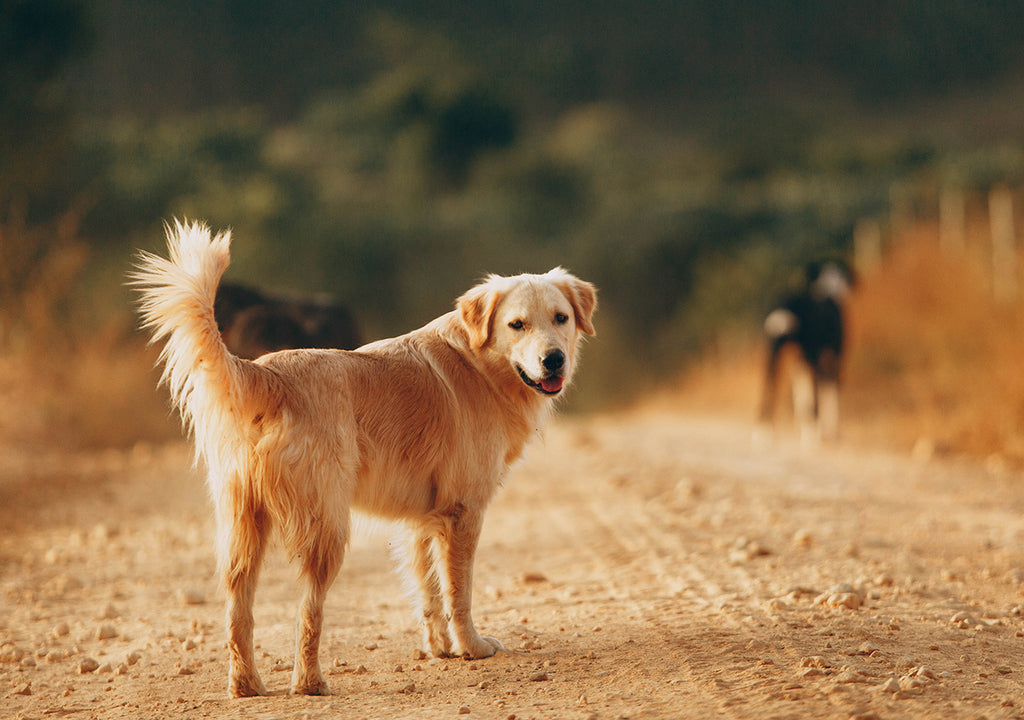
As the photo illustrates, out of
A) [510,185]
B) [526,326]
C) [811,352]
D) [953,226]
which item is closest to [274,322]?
[526,326]

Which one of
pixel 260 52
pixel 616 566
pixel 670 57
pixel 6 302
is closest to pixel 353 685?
pixel 616 566

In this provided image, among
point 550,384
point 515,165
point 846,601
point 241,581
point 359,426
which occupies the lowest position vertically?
point 846,601

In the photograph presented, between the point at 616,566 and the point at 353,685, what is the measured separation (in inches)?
93.4

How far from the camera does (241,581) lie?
407 centimetres

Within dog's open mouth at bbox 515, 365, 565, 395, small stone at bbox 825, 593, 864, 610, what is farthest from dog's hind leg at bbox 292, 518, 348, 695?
small stone at bbox 825, 593, 864, 610

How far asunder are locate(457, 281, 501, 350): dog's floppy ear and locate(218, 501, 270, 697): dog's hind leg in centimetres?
137

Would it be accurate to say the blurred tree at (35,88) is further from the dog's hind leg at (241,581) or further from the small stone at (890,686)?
the small stone at (890,686)

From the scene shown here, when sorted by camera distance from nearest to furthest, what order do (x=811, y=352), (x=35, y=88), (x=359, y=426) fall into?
(x=359, y=426) → (x=811, y=352) → (x=35, y=88)

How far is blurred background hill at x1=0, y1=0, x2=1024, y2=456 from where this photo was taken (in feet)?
48.5

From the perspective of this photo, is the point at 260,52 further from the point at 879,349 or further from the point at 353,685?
the point at 353,685

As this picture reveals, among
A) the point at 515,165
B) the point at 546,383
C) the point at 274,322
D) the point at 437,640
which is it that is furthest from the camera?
the point at 515,165

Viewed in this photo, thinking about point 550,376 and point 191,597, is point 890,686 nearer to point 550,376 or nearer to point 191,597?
point 550,376

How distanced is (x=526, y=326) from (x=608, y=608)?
4.86ft

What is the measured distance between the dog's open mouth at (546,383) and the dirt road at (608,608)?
111 cm
